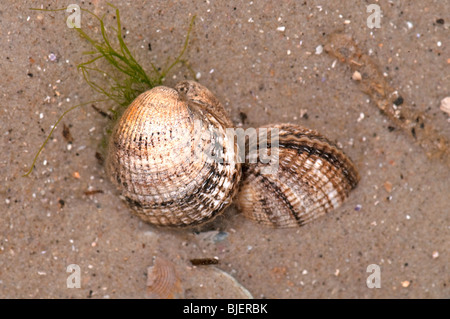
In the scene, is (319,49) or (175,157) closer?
(175,157)

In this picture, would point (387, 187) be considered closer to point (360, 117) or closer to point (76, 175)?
point (360, 117)

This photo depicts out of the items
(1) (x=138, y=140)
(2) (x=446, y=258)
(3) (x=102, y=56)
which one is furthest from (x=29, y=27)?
(2) (x=446, y=258)

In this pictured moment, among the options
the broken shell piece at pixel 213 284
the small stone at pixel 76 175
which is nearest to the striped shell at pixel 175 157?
the small stone at pixel 76 175

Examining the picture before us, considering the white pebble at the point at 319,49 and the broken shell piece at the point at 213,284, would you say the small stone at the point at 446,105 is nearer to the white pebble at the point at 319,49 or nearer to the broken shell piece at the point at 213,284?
the white pebble at the point at 319,49

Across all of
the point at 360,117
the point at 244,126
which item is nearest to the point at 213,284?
the point at 244,126

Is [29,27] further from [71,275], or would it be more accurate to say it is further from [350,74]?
[350,74]

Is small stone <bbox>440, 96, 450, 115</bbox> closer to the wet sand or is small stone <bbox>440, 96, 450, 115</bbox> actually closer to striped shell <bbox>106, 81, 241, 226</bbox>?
the wet sand

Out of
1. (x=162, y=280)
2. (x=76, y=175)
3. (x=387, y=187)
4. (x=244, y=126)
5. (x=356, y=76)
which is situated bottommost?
(x=162, y=280)
